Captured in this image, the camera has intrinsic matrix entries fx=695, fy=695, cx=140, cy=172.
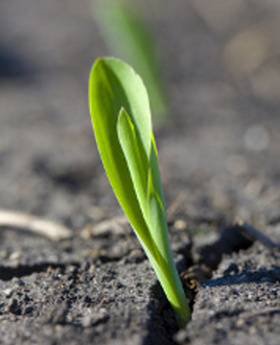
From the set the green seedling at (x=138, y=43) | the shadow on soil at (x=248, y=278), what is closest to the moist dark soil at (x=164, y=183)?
the shadow on soil at (x=248, y=278)

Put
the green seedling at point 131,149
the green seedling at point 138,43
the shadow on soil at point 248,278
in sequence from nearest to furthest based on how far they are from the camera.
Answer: the green seedling at point 131,149, the shadow on soil at point 248,278, the green seedling at point 138,43

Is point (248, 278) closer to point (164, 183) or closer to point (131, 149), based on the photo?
point (131, 149)

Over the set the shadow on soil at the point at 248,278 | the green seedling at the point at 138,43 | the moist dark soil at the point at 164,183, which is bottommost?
the shadow on soil at the point at 248,278

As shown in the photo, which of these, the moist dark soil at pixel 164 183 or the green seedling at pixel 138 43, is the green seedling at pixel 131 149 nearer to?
the moist dark soil at pixel 164 183

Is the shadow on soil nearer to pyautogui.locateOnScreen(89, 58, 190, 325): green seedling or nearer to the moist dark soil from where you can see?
the moist dark soil

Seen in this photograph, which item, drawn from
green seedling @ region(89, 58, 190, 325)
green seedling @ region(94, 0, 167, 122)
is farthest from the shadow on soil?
green seedling @ region(94, 0, 167, 122)

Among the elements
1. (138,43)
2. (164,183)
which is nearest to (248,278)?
(164,183)
